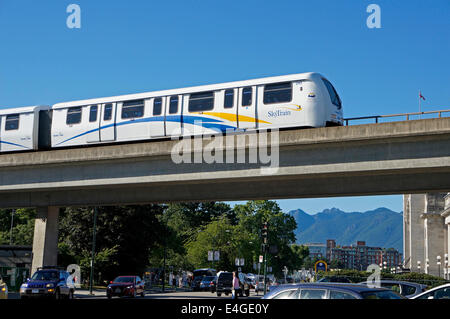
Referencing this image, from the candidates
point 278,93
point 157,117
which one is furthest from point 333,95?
point 157,117

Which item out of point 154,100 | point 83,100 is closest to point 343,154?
point 154,100

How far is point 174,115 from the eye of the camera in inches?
1133

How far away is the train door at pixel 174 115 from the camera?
28.5 m

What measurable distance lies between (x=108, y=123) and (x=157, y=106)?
3.15m

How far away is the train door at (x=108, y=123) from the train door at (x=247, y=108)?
7.45 meters

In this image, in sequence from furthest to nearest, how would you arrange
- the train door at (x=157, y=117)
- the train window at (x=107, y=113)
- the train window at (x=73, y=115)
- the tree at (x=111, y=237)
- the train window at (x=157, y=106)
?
the tree at (x=111, y=237) < the train window at (x=73, y=115) < the train window at (x=107, y=113) < the train window at (x=157, y=106) < the train door at (x=157, y=117)

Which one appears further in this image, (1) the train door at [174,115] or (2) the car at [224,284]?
(2) the car at [224,284]

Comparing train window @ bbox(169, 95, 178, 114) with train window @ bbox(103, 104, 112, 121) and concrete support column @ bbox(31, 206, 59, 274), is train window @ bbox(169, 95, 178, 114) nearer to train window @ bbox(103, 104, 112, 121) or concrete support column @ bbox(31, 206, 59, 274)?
train window @ bbox(103, 104, 112, 121)

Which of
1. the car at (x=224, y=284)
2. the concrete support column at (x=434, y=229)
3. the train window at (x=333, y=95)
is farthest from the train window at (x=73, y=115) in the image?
the concrete support column at (x=434, y=229)

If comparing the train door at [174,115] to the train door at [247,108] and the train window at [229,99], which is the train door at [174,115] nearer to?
the train window at [229,99]

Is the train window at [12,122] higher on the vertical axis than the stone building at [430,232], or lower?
higher

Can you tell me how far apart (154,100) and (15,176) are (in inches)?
364

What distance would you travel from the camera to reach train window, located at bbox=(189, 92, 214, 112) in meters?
27.9
